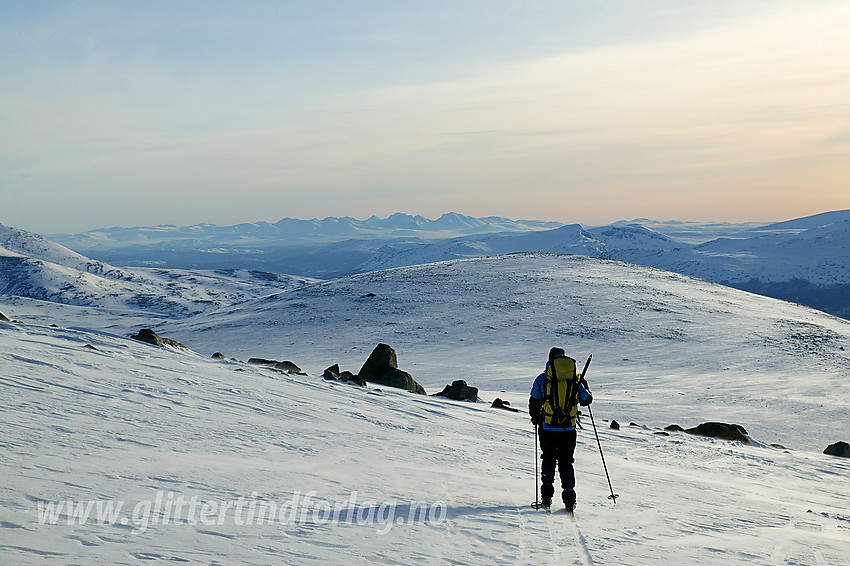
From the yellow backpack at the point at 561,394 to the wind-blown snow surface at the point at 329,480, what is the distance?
1.29 metres

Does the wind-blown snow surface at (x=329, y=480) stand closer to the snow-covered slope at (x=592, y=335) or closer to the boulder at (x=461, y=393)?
the boulder at (x=461, y=393)

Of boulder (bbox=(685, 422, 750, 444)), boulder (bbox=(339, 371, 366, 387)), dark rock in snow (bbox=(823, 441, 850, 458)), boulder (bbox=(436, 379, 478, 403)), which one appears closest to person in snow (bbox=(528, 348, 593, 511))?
boulder (bbox=(339, 371, 366, 387))

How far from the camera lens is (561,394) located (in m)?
7.91

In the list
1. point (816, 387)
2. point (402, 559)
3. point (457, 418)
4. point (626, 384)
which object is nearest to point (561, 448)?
point (402, 559)

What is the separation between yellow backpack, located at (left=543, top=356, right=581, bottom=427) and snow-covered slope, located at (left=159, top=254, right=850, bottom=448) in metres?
16.7

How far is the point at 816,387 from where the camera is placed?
29500 millimetres

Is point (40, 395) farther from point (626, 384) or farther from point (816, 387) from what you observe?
point (816, 387)

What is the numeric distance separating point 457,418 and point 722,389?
19.9m

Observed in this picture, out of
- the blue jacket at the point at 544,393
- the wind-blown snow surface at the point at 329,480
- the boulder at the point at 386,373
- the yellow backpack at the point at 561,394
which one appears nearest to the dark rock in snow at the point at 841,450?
the wind-blown snow surface at the point at 329,480

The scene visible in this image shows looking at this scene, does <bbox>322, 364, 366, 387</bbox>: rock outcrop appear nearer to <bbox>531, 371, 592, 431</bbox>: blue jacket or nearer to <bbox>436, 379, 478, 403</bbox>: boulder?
<bbox>436, 379, 478, 403</bbox>: boulder

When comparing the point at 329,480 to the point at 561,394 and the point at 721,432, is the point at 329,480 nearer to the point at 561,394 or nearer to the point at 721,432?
the point at 561,394

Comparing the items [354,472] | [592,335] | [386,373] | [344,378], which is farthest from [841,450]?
[592,335]

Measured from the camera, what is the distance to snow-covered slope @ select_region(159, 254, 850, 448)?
26.8 meters

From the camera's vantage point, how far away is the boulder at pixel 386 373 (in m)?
21.3
